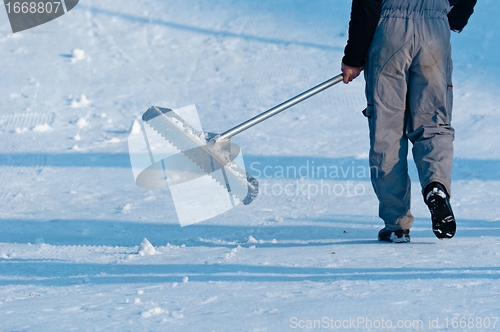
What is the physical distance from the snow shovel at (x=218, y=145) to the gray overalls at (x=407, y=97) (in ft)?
1.45

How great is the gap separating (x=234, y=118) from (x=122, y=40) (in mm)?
2337

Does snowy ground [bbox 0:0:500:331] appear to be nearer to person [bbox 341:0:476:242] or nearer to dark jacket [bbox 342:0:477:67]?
person [bbox 341:0:476:242]

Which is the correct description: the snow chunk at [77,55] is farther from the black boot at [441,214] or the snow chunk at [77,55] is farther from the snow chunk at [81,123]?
the black boot at [441,214]

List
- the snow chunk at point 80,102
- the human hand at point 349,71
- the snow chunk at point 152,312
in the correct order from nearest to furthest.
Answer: the snow chunk at point 152,312 → the human hand at point 349,71 → the snow chunk at point 80,102

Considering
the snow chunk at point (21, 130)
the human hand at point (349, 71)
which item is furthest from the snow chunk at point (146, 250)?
the snow chunk at point (21, 130)

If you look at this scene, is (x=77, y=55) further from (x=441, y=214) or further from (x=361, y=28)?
(x=441, y=214)

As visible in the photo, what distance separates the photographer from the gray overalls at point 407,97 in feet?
9.34

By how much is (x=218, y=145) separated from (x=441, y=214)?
137cm

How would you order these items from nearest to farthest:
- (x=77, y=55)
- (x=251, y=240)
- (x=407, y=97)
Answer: (x=407, y=97), (x=251, y=240), (x=77, y=55)

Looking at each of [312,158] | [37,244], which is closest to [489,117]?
[312,158]

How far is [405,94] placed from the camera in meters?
2.96

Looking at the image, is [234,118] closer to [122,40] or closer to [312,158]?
[312,158]

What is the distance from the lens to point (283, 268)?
8.88 feet

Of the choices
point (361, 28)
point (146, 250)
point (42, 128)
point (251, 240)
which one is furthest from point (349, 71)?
point (42, 128)
